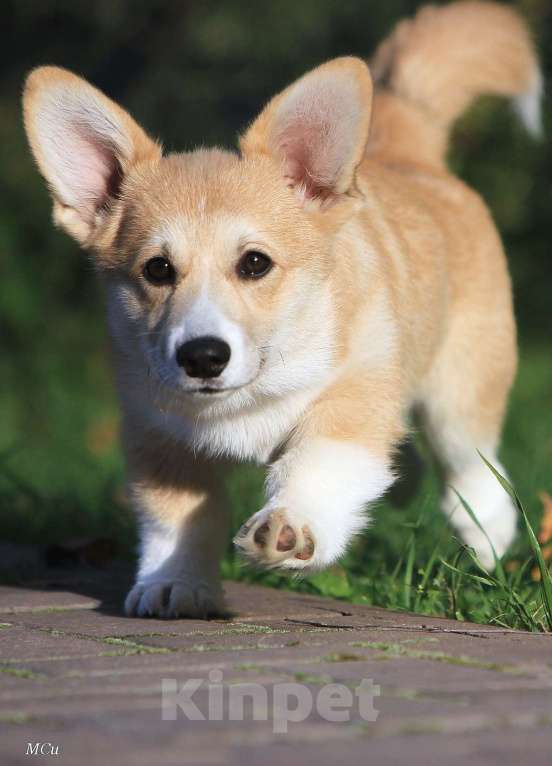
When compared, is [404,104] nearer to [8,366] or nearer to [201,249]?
[201,249]

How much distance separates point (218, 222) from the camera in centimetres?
337

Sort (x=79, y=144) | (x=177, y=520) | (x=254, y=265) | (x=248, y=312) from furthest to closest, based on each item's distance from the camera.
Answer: (x=79, y=144) < (x=177, y=520) < (x=254, y=265) < (x=248, y=312)

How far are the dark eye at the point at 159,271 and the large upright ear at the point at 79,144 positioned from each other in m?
0.40

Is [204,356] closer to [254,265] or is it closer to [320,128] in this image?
[254,265]

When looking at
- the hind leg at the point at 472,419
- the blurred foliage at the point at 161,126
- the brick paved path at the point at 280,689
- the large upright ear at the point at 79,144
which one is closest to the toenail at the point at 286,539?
the brick paved path at the point at 280,689

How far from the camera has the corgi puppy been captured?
3.16 meters

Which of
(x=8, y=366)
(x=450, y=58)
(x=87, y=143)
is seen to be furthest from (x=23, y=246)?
(x=87, y=143)

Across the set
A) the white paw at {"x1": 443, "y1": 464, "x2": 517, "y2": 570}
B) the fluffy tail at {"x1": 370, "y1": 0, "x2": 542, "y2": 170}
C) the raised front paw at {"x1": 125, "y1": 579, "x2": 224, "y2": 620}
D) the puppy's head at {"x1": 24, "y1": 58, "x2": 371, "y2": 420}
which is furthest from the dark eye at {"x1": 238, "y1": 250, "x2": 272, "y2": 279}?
the fluffy tail at {"x1": 370, "y1": 0, "x2": 542, "y2": 170}

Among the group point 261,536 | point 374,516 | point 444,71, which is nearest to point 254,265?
point 261,536

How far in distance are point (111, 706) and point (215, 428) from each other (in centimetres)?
155

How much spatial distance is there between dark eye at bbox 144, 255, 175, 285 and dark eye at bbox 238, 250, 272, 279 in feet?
0.62

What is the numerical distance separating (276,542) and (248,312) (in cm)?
71

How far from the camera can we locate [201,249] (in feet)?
10.9

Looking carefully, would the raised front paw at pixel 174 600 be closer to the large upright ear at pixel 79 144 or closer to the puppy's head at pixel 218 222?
the puppy's head at pixel 218 222
